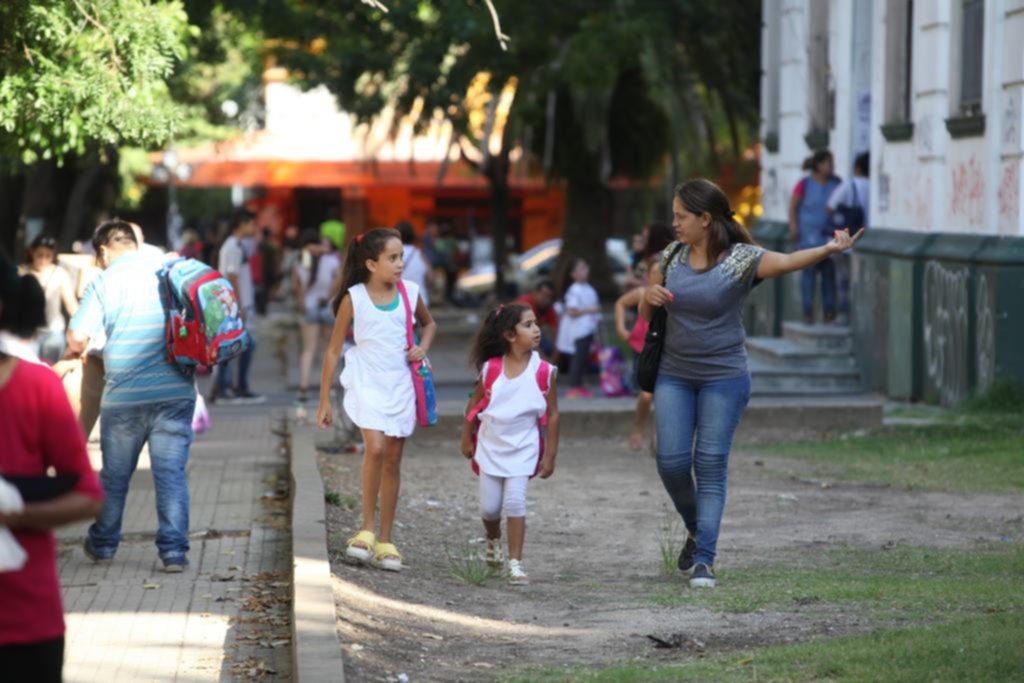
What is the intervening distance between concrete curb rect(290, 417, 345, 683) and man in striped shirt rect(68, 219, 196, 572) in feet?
2.02

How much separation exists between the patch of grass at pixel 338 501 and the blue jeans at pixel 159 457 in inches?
58.7

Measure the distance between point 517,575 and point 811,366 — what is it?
1027 cm

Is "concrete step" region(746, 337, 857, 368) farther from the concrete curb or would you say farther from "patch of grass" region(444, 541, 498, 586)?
"patch of grass" region(444, 541, 498, 586)

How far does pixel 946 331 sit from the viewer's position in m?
15.8

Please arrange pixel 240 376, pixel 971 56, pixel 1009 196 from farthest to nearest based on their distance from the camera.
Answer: pixel 240 376, pixel 971 56, pixel 1009 196

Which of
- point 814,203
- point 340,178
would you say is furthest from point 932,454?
point 340,178

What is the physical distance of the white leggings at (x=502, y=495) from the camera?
340 inches

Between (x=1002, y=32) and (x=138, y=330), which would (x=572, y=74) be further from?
(x=138, y=330)

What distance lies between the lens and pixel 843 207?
1852cm

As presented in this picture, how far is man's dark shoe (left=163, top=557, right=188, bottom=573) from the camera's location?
8.95 metres

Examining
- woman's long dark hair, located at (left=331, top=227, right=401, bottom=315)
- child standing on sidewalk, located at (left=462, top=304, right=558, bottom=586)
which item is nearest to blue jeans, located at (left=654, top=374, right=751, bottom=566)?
child standing on sidewalk, located at (left=462, top=304, right=558, bottom=586)

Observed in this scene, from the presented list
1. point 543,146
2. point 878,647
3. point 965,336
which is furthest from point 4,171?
point 878,647

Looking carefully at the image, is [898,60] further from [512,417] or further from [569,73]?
[512,417]

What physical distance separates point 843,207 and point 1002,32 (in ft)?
13.2
